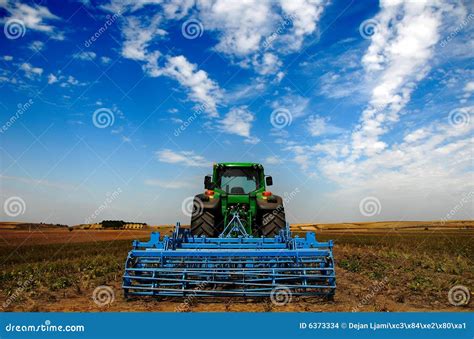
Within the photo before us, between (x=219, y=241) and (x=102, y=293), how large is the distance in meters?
A: 2.01

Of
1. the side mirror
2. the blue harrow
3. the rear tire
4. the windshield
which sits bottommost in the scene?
the blue harrow

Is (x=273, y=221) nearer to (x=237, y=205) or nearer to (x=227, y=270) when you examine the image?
(x=237, y=205)

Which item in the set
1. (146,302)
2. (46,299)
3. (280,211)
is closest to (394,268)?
(280,211)

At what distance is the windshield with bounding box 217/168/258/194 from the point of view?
28.6 feet

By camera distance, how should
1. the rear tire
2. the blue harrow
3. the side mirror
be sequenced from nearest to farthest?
the blue harrow
the rear tire
the side mirror

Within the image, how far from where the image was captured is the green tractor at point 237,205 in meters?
7.45

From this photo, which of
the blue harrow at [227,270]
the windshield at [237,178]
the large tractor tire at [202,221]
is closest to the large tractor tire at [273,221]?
the large tractor tire at [202,221]

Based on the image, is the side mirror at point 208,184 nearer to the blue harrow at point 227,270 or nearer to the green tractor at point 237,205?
the green tractor at point 237,205

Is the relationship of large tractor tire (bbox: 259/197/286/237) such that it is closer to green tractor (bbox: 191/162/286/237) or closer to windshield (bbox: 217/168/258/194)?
green tractor (bbox: 191/162/286/237)

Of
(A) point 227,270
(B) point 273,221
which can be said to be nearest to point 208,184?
(B) point 273,221

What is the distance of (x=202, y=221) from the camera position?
7477mm

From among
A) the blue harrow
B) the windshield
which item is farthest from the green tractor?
the blue harrow

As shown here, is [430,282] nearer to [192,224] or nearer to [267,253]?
[267,253]

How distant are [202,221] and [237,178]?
1742 mm
